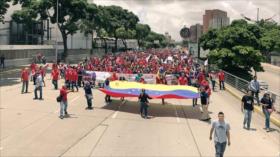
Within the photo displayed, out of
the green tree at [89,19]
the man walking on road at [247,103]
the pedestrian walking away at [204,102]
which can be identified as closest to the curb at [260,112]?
the man walking on road at [247,103]

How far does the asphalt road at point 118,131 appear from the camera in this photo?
47.5 ft

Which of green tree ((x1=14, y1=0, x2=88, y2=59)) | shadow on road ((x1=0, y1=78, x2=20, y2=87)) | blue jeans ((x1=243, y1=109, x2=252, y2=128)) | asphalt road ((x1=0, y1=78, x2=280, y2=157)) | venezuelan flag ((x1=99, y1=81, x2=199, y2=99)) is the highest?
green tree ((x1=14, y1=0, x2=88, y2=59))

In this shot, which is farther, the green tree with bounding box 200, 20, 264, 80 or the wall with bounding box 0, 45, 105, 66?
the wall with bounding box 0, 45, 105, 66

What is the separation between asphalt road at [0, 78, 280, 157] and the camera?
14.5 meters

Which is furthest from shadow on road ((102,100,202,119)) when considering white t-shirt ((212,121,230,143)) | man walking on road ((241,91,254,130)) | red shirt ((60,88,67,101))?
white t-shirt ((212,121,230,143))

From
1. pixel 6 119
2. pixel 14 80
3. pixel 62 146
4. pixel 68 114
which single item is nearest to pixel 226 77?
pixel 14 80

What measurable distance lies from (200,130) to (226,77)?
21.4 m

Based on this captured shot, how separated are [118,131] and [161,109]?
6.18 m

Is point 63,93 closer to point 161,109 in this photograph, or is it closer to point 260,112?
point 161,109

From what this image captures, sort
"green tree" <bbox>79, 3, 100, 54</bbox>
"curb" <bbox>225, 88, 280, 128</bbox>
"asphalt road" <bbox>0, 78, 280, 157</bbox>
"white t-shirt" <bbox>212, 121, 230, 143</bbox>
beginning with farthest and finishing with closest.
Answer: "green tree" <bbox>79, 3, 100, 54</bbox> < "curb" <bbox>225, 88, 280, 128</bbox> < "asphalt road" <bbox>0, 78, 280, 157</bbox> < "white t-shirt" <bbox>212, 121, 230, 143</bbox>

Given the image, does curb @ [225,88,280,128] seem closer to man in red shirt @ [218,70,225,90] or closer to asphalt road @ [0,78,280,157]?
asphalt road @ [0,78,280,157]

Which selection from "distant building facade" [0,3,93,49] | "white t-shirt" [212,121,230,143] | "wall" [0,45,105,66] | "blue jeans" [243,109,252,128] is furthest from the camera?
"distant building facade" [0,3,93,49]

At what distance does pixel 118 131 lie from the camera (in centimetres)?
1744

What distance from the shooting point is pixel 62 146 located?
1467cm
